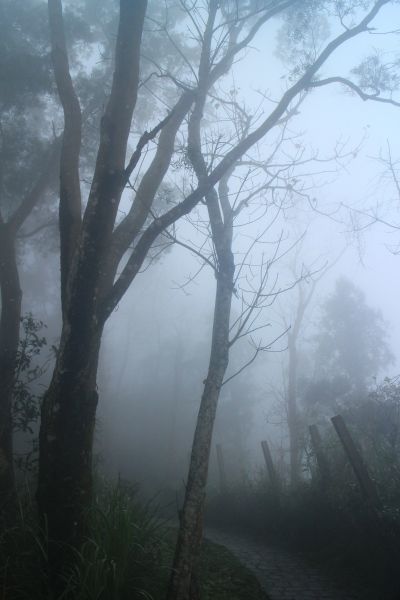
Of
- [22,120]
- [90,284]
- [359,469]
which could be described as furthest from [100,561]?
[22,120]

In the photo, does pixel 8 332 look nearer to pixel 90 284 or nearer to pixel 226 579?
pixel 90 284

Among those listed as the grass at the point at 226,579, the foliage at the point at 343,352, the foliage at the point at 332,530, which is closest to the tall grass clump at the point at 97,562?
the grass at the point at 226,579

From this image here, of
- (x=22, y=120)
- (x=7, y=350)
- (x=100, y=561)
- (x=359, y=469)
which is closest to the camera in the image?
(x=100, y=561)

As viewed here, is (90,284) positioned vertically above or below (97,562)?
above

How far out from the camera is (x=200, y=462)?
3.93 m

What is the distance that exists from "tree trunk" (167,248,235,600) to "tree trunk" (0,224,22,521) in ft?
9.99

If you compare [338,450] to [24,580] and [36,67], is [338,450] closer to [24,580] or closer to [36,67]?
[24,580]

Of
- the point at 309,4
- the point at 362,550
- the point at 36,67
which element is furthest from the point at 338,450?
the point at 36,67

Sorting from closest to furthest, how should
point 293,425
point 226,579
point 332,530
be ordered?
point 226,579
point 332,530
point 293,425

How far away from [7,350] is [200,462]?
5.36 meters

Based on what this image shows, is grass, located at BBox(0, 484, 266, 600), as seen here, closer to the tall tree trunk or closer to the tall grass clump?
the tall grass clump

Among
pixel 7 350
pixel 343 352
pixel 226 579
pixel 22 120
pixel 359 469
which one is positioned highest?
pixel 22 120

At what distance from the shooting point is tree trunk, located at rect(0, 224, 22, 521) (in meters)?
5.52

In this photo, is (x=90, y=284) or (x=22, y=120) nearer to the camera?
(x=90, y=284)
